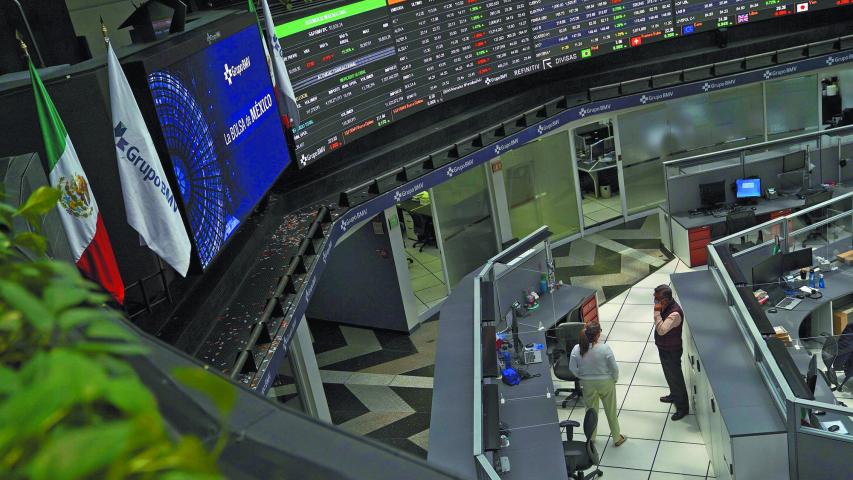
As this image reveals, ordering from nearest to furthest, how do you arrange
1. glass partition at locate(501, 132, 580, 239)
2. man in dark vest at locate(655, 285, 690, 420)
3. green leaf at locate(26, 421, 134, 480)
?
green leaf at locate(26, 421, 134, 480) → man in dark vest at locate(655, 285, 690, 420) → glass partition at locate(501, 132, 580, 239)

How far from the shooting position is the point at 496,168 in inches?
456

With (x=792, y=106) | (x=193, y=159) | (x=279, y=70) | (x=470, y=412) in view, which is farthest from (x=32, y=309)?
(x=792, y=106)

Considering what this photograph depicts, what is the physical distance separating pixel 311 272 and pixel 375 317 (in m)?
4.15

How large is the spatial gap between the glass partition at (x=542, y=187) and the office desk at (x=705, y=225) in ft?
6.72

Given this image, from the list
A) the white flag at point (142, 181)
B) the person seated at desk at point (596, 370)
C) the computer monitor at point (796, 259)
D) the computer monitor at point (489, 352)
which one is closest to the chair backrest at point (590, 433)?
the person seated at desk at point (596, 370)

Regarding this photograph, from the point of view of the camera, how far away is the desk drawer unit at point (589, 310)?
891 cm

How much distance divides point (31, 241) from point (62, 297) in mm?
379

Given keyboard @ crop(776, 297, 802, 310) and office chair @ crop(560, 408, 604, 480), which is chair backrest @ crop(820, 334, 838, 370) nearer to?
keyboard @ crop(776, 297, 802, 310)

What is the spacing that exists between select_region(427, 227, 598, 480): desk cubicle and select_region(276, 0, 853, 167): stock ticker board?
2384 mm

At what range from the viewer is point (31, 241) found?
89 centimetres

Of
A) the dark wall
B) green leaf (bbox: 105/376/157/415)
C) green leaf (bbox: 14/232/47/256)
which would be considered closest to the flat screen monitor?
the dark wall

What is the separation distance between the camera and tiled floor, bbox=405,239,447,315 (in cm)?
1108

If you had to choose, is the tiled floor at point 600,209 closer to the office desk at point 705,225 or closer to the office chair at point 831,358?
the office desk at point 705,225

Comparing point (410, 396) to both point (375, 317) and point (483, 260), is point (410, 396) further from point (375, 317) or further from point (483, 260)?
point (483, 260)
